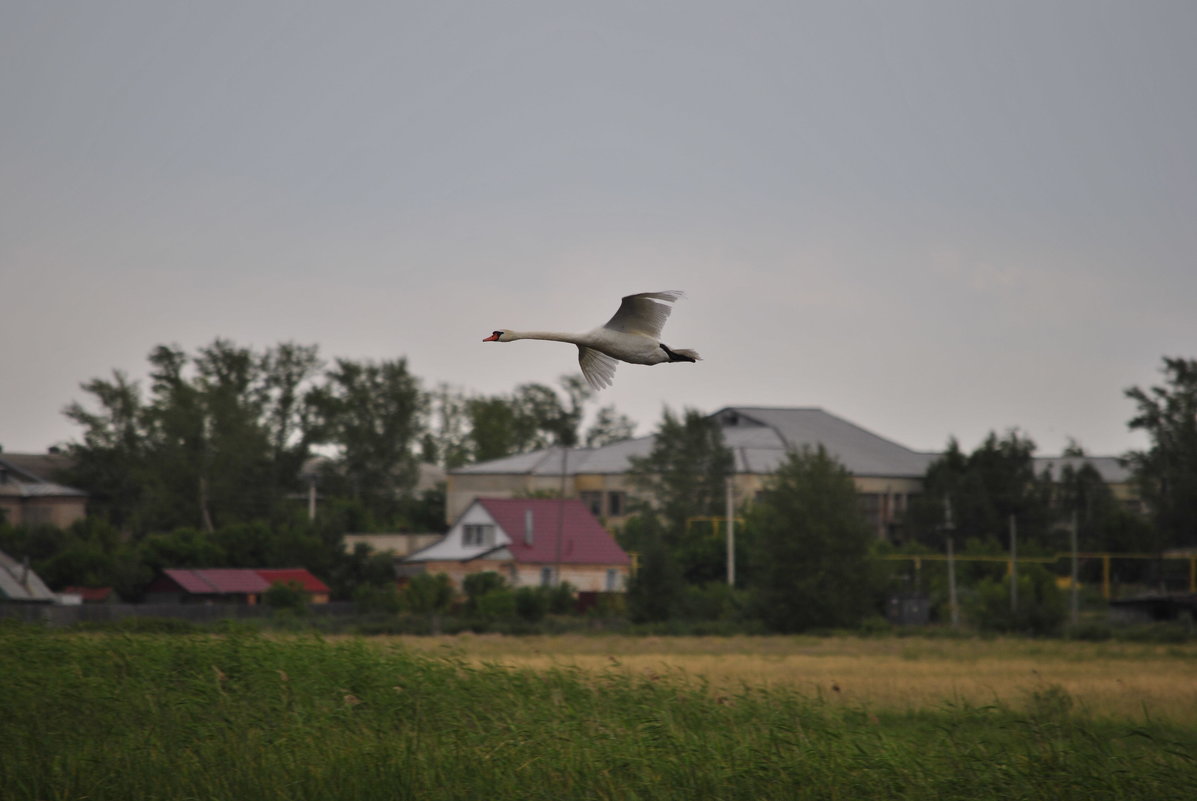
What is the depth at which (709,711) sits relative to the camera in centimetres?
2216

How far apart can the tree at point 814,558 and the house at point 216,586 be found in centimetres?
2055

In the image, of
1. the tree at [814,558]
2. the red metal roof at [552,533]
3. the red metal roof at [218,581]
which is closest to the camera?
the tree at [814,558]

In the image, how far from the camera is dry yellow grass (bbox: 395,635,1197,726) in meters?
30.7

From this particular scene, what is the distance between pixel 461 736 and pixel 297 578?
54468mm

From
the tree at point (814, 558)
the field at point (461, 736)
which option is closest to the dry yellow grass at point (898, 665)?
the field at point (461, 736)

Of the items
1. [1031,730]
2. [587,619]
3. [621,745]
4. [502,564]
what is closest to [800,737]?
[621,745]

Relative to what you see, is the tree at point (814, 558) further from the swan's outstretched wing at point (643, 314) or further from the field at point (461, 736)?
the swan's outstretched wing at point (643, 314)

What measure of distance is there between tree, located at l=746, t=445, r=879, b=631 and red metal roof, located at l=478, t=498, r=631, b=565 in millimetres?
15292

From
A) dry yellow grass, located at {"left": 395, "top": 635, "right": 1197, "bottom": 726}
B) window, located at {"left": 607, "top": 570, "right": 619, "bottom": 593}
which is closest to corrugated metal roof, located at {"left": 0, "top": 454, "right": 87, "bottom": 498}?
window, located at {"left": 607, "top": 570, "right": 619, "bottom": 593}

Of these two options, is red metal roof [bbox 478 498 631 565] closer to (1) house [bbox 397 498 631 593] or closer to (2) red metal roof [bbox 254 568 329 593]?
(1) house [bbox 397 498 631 593]

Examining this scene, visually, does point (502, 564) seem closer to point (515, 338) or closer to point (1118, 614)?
point (1118, 614)

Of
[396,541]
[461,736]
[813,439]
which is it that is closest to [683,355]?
[461,736]

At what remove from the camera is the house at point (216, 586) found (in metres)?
68.6

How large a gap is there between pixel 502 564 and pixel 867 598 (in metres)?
20.6
